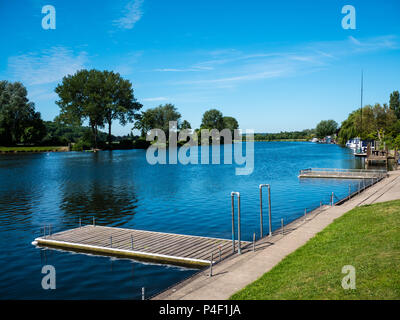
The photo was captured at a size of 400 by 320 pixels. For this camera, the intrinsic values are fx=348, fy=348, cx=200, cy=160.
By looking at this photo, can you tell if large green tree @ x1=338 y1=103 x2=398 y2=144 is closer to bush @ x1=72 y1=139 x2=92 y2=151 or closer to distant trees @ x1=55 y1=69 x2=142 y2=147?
distant trees @ x1=55 y1=69 x2=142 y2=147

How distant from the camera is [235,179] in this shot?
57562 millimetres

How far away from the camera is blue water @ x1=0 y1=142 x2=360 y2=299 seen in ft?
59.6

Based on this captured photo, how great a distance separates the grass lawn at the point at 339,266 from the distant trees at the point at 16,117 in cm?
14319

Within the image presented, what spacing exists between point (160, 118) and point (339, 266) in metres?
172

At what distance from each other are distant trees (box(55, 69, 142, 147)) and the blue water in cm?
7399

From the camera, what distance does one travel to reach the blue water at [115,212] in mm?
18156

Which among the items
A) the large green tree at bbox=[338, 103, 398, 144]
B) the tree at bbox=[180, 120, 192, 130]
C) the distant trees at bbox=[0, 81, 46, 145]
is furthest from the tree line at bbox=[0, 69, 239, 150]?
the large green tree at bbox=[338, 103, 398, 144]

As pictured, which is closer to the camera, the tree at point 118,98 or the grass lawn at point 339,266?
the grass lawn at point 339,266

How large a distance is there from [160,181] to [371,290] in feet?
154

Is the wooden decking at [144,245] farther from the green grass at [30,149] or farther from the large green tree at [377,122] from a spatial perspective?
the green grass at [30,149]
